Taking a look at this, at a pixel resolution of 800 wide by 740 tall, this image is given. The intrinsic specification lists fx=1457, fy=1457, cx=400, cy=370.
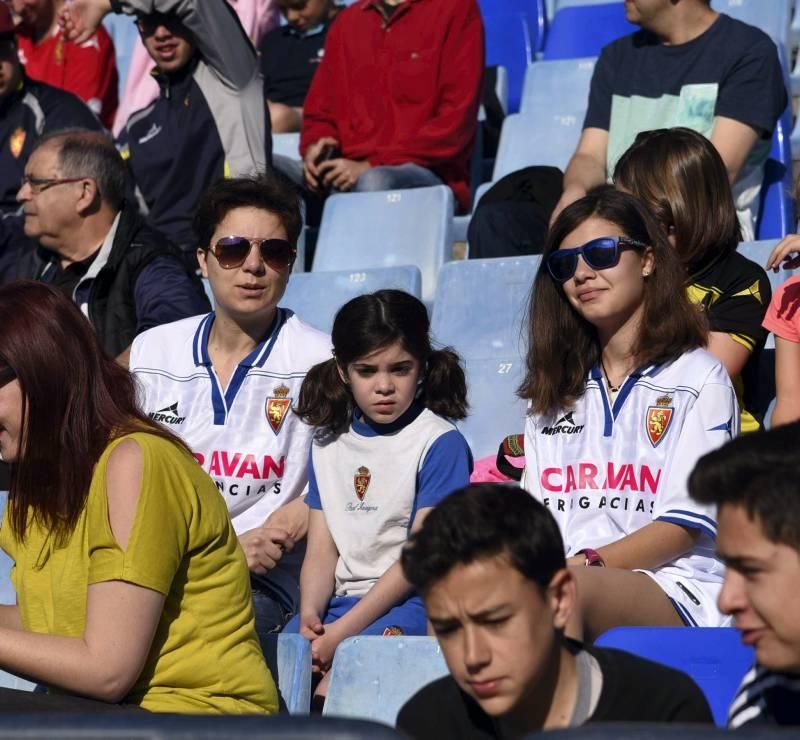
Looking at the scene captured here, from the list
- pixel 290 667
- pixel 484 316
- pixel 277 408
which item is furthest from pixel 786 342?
pixel 290 667

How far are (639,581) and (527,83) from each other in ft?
11.6

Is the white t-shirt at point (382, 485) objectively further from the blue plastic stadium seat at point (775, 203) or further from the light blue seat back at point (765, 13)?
the light blue seat back at point (765, 13)

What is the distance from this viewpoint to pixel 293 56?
6.30 metres

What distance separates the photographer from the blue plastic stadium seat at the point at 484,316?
3812mm

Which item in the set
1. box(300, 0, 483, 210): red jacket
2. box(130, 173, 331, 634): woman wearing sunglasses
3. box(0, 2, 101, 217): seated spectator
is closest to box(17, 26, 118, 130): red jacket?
box(0, 2, 101, 217): seated spectator

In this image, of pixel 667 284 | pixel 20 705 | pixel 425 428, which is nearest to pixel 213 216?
pixel 425 428

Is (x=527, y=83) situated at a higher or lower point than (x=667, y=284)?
lower

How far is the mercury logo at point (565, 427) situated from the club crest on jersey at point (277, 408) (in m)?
0.63

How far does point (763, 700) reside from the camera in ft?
5.86

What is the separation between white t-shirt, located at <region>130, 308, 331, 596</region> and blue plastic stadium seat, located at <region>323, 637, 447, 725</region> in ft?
2.80

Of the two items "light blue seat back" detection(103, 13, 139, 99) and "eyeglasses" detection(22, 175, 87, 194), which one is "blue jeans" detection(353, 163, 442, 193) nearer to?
"eyeglasses" detection(22, 175, 87, 194)

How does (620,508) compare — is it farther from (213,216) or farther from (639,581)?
(213,216)

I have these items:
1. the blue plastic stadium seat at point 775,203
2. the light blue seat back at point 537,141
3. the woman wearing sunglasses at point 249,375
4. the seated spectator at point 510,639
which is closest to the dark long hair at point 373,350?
the woman wearing sunglasses at point 249,375

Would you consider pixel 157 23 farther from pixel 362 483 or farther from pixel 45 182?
pixel 362 483
